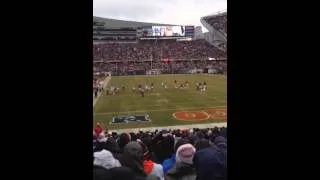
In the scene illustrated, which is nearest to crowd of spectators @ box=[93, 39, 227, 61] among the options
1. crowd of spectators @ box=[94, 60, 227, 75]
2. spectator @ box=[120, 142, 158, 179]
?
crowd of spectators @ box=[94, 60, 227, 75]

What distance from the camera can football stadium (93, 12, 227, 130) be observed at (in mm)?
13781

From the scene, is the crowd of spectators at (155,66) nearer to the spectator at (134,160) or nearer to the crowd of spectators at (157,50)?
the crowd of spectators at (157,50)

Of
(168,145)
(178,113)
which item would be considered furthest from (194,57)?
(168,145)

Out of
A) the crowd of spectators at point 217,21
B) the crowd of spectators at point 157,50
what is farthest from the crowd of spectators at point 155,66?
the crowd of spectators at point 217,21

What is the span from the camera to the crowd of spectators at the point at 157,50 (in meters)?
30.9

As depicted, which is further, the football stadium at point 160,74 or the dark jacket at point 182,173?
the football stadium at point 160,74

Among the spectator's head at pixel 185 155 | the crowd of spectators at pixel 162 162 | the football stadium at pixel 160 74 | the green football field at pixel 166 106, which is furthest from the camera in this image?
the football stadium at pixel 160 74

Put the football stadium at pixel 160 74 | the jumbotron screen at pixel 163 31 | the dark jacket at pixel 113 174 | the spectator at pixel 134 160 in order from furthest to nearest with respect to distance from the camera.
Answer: the jumbotron screen at pixel 163 31
the football stadium at pixel 160 74
the spectator at pixel 134 160
the dark jacket at pixel 113 174

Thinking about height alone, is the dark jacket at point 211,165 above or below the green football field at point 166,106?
above

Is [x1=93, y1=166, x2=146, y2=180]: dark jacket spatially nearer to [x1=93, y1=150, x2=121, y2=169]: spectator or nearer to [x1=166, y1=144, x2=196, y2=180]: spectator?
[x1=93, y1=150, x2=121, y2=169]: spectator

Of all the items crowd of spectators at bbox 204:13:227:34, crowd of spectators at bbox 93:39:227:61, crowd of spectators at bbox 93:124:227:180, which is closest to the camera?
crowd of spectators at bbox 93:124:227:180

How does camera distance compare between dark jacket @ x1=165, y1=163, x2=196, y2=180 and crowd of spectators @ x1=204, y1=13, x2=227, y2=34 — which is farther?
crowd of spectators @ x1=204, y1=13, x2=227, y2=34

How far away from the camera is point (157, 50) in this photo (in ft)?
112

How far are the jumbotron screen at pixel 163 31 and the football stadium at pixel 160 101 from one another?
10cm
